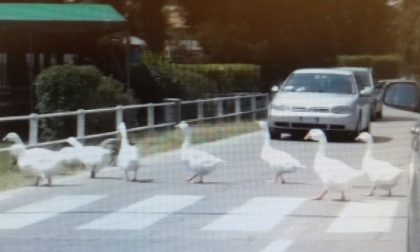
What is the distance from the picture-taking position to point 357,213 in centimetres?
995

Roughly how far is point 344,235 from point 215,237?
3.53 feet

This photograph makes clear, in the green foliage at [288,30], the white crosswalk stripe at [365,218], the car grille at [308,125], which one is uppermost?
the green foliage at [288,30]

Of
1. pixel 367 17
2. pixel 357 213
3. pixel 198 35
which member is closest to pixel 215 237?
pixel 357 213

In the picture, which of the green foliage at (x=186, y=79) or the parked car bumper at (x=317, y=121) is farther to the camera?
the green foliage at (x=186, y=79)

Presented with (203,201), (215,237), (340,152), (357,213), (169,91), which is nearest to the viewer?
(215,237)

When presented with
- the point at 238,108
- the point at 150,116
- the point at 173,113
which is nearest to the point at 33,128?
the point at 150,116

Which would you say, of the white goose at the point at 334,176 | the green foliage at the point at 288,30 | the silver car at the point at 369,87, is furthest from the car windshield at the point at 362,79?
the white goose at the point at 334,176

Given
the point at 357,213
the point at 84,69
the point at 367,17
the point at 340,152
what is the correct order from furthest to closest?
1. the point at 367,17
2. the point at 84,69
3. the point at 340,152
4. the point at 357,213

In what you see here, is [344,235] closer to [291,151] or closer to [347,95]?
[291,151]

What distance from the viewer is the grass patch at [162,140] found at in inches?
523

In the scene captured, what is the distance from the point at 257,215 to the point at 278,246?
183cm

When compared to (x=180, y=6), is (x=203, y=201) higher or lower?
lower

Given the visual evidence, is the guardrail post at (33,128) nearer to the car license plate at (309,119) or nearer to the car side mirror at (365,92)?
the car license plate at (309,119)

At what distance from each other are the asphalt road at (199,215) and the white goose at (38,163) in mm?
237
